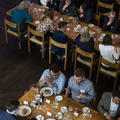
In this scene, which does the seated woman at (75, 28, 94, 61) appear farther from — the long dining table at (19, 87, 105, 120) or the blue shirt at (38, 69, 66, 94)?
the long dining table at (19, 87, 105, 120)

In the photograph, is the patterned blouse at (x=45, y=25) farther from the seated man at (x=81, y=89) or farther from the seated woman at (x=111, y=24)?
the seated man at (x=81, y=89)

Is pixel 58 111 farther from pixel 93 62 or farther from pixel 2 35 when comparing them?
pixel 2 35

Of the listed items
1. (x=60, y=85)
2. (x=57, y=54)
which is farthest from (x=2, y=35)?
(x=60, y=85)

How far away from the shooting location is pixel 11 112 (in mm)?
4359

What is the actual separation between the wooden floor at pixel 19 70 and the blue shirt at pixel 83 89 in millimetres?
1207

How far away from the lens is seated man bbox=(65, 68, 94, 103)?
4922 mm

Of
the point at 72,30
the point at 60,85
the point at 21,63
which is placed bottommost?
the point at 21,63

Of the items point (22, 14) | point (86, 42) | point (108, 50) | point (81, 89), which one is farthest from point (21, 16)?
point (81, 89)

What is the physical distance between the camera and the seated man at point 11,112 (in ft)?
14.1

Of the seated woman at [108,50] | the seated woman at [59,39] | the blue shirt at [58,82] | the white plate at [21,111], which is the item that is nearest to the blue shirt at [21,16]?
the seated woman at [59,39]

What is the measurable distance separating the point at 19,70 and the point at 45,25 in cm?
137

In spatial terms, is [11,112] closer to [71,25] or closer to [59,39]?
[59,39]

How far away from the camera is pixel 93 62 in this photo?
20.7 feet

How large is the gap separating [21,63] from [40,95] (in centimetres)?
232
